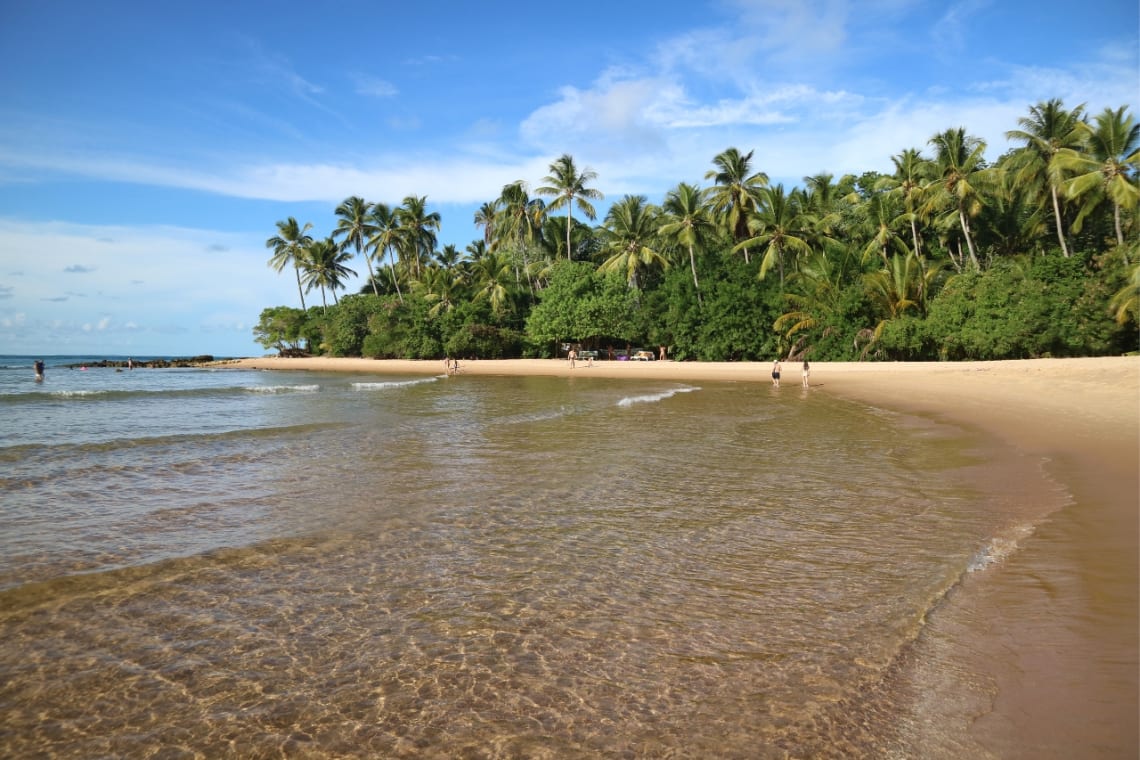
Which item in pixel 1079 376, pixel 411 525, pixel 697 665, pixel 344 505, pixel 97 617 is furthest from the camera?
pixel 1079 376

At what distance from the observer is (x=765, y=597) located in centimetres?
472

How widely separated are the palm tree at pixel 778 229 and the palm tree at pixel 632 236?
762 cm

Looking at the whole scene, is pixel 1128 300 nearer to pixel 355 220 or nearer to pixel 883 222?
pixel 883 222

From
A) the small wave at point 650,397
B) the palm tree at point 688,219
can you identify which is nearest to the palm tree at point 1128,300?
the small wave at point 650,397

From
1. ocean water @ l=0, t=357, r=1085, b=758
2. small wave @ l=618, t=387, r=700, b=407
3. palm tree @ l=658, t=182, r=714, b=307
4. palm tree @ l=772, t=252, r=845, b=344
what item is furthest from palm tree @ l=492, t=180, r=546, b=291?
ocean water @ l=0, t=357, r=1085, b=758

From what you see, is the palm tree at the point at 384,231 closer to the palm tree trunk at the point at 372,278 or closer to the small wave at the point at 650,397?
the palm tree trunk at the point at 372,278

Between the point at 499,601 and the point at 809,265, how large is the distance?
41.5 meters

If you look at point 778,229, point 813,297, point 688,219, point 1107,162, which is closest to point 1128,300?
point 1107,162

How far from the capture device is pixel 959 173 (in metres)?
34.8

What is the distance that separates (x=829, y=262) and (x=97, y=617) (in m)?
40.7

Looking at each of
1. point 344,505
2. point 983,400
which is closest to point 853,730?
point 344,505

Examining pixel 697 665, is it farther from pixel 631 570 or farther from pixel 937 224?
pixel 937 224

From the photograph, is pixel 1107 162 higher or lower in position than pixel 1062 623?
higher

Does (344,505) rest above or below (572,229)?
below
